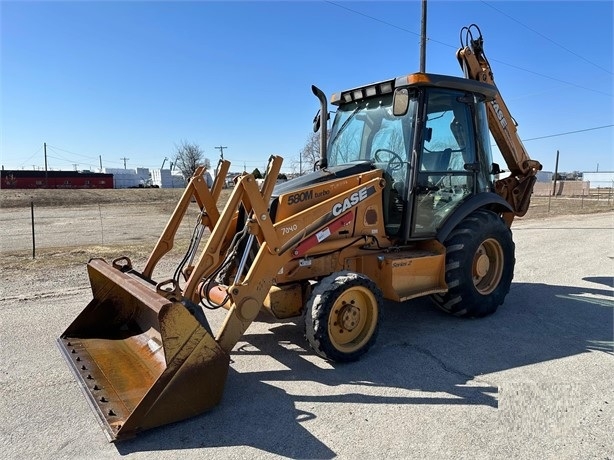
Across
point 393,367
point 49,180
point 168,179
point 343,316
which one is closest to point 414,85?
point 343,316

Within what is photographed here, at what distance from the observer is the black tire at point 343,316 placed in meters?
3.89

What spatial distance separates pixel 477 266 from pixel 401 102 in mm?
2299

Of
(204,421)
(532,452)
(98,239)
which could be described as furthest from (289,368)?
(98,239)

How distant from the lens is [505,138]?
6414 millimetres

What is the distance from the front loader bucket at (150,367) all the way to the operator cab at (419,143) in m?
2.50

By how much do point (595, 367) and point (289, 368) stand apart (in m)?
2.72

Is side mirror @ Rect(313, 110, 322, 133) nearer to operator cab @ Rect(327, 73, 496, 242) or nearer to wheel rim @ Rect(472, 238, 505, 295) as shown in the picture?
operator cab @ Rect(327, 73, 496, 242)

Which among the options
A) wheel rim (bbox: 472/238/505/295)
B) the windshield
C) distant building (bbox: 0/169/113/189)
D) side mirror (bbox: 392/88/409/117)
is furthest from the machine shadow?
distant building (bbox: 0/169/113/189)

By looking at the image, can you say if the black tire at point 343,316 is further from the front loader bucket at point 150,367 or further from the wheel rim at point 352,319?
the front loader bucket at point 150,367

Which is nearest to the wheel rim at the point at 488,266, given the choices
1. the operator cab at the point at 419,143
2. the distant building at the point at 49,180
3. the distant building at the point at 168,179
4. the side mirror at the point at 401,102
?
the operator cab at the point at 419,143

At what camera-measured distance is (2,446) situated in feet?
9.34

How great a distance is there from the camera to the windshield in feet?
16.0

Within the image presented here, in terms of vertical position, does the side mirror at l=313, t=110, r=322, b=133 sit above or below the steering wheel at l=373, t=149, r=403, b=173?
above

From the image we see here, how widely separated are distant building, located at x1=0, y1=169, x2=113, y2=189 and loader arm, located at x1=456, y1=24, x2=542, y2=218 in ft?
190
